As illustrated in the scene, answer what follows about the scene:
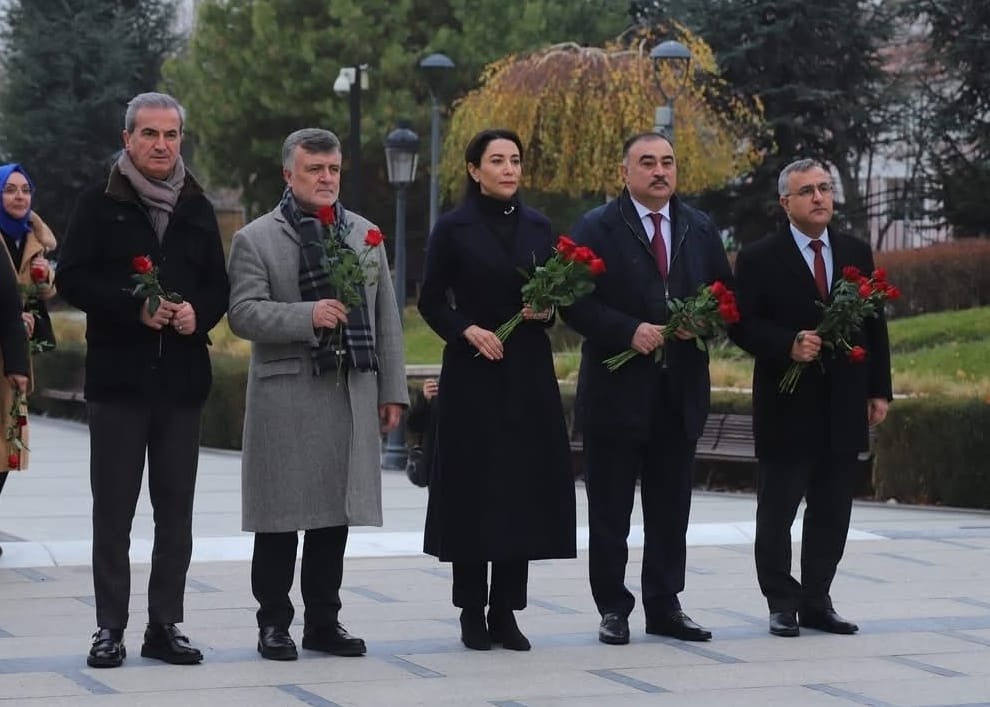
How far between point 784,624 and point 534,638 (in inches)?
39.3

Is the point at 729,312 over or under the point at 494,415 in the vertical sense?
over

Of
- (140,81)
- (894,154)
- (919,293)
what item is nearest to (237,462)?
(919,293)

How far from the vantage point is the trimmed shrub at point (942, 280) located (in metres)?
29.2

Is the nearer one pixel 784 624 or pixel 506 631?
pixel 506 631

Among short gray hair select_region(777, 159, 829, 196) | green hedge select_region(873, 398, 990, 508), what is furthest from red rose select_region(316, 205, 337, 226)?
green hedge select_region(873, 398, 990, 508)

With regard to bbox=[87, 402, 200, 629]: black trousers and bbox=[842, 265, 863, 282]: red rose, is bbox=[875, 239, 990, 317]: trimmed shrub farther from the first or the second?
bbox=[87, 402, 200, 629]: black trousers

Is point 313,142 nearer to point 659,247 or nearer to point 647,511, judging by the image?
point 659,247

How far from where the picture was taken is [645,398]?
25.4 feet

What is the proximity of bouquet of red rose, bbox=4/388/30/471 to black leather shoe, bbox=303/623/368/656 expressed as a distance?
213 centimetres

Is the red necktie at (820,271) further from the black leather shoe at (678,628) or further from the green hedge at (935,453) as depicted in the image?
the green hedge at (935,453)

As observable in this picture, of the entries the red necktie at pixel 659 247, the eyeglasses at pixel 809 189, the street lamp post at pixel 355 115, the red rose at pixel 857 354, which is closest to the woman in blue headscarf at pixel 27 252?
the red necktie at pixel 659 247

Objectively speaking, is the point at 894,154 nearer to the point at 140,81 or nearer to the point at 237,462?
the point at 140,81

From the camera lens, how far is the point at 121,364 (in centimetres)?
706

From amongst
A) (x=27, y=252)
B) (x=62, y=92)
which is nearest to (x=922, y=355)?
(x=27, y=252)
